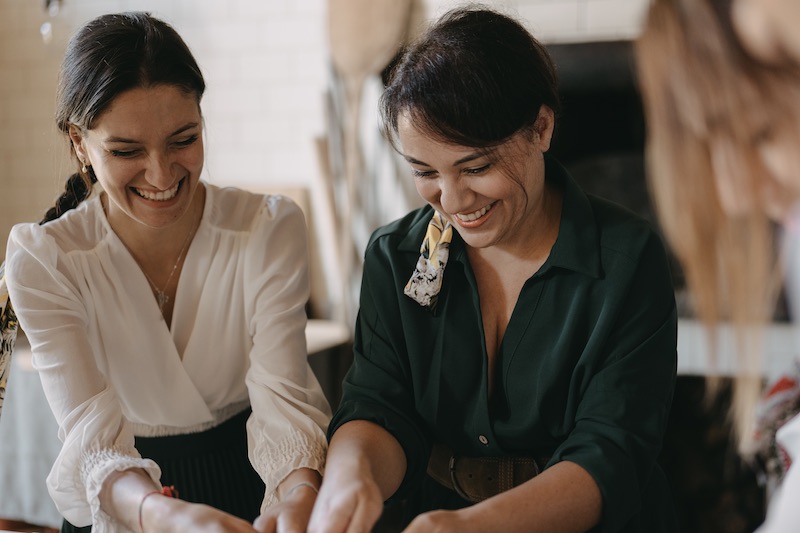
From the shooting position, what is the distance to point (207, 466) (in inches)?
56.0

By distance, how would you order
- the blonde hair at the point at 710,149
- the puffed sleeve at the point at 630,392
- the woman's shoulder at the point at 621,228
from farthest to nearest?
the woman's shoulder at the point at 621,228 < the puffed sleeve at the point at 630,392 < the blonde hair at the point at 710,149

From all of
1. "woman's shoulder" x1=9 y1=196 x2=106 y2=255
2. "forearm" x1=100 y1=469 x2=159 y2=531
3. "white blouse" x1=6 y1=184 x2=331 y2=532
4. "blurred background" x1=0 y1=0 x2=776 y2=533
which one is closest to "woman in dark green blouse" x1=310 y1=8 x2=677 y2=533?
"white blouse" x1=6 y1=184 x2=331 y2=532

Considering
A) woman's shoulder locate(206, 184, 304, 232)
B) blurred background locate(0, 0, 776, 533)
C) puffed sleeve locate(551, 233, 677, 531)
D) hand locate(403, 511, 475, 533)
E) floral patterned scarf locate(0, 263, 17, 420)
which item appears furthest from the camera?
blurred background locate(0, 0, 776, 533)

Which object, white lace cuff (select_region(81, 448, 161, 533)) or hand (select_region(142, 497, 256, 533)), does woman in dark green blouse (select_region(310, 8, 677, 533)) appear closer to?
hand (select_region(142, 497, 256, 533))

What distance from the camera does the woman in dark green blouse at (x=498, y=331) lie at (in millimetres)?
1120

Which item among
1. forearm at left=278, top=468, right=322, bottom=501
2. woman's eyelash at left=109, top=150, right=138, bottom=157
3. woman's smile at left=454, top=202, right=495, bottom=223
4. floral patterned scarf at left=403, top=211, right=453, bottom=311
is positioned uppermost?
woman's eyelash at left=109, top=150, right=138, bottom=157

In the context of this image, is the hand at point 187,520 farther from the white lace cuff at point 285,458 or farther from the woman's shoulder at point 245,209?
the woman's shoulder at point 245,209

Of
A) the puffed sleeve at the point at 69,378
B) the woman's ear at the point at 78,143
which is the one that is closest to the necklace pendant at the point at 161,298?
the puffed sleeve at the point at 69,378

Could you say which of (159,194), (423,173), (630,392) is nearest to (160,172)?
(159,194)

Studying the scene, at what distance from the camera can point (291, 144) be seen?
11.6 ft

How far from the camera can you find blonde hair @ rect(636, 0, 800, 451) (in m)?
0.68

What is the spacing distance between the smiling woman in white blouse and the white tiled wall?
196 centimetres

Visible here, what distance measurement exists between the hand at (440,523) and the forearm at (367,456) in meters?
0.15

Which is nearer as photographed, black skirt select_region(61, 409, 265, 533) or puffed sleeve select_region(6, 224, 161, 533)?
puffed sleeve select_region(6, 224, 161, 533)
